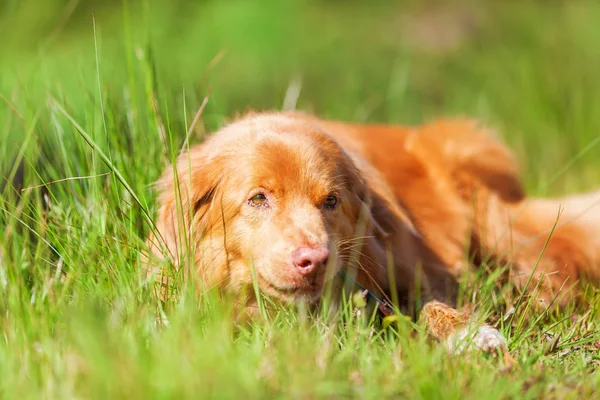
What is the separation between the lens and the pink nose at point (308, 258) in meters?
3.01

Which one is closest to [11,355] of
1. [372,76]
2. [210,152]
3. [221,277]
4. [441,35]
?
[221,277]

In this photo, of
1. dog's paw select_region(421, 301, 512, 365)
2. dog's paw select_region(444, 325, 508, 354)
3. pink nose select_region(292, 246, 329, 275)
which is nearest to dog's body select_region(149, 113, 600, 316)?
pink nose select_region(292, 246, 329, 275)

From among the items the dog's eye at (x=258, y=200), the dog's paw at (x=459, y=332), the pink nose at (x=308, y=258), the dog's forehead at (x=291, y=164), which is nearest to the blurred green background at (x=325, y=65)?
the dog's forehead at (x=291, y=164)

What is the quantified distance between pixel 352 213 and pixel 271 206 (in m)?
0.47

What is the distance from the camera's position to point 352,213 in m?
3.62

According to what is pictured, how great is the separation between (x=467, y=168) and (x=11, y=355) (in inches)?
119

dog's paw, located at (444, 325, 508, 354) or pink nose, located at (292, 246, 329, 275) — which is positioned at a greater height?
pink nose, located at (292, 246, 329, 275)

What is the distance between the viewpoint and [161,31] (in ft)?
33.5

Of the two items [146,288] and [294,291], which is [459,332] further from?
[146,288]

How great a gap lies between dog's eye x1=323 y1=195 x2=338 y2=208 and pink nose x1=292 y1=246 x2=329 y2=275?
17.4 inches

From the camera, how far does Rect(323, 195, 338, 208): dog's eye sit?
3.45m

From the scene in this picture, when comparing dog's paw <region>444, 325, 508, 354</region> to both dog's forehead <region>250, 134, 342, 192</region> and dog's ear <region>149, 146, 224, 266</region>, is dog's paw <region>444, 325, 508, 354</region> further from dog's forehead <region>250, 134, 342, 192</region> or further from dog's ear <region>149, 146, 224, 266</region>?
dog's ear <region>149, 146, 224, 266</region>

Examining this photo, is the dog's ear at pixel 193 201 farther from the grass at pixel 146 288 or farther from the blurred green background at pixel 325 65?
the blurred green background at pixel 325 65

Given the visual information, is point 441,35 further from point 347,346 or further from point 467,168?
point 347,346
